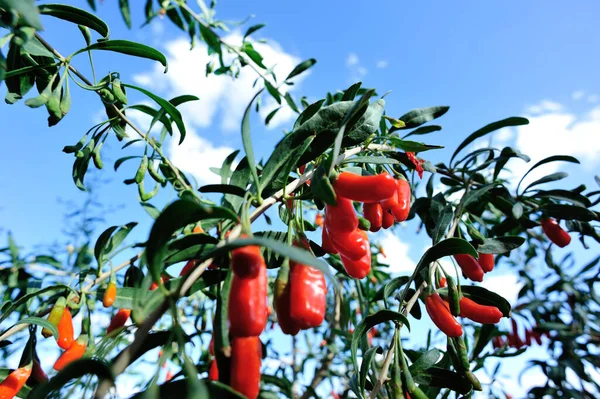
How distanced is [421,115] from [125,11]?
1.18 m

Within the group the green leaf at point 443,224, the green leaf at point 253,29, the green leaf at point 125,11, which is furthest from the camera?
the green leaf at point 253,29

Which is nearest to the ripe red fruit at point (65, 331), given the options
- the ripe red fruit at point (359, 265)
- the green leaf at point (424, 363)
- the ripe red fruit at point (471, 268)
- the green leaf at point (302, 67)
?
the ripe red fruit at point (359, 265)

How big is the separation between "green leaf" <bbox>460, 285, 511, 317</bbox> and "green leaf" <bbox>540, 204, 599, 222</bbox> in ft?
3.38

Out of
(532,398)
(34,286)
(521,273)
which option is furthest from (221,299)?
(521,273)

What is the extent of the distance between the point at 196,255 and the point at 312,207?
226cm

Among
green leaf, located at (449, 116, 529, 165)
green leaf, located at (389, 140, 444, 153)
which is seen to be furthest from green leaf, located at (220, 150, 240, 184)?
green leaf, located at (449, 116, 529, 165)

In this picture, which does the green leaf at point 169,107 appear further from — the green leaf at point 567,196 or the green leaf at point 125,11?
the green leaf at point 567,196

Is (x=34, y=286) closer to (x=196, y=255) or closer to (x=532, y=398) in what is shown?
(x=196, y=255)

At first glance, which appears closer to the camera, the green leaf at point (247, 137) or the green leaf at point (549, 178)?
the green leaf at point (247, 137)

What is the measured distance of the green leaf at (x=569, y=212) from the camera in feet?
6.52

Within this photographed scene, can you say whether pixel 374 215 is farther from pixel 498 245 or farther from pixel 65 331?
pixel 65 331

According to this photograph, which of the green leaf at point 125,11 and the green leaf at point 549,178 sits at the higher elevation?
the green leaf at point 125,11

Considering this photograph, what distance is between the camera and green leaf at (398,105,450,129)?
5.24 ft

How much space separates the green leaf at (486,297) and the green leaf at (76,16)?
4.39ft
